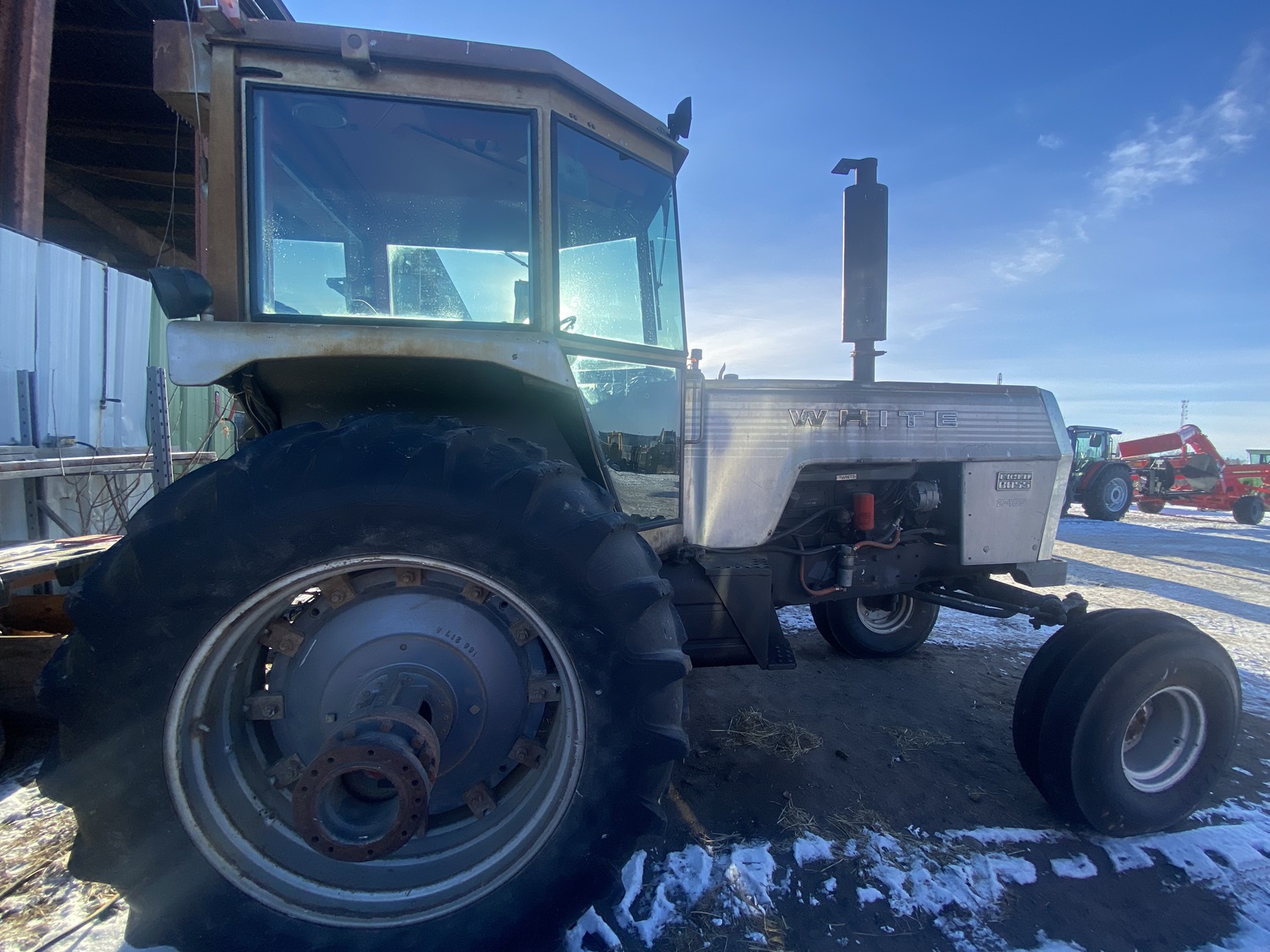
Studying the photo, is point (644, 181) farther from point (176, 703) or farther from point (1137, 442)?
point (1137, 442)

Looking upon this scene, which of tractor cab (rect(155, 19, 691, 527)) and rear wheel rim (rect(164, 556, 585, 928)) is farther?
tractor cab (rect(155, 19, 691, 527))

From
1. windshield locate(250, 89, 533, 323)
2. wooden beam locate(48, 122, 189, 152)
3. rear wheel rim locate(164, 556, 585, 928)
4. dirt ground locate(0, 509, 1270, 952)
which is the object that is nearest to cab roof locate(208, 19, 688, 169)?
windshield locate(250, 89, 533, 323)

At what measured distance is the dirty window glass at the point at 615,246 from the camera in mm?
1949

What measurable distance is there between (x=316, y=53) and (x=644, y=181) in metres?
1.08

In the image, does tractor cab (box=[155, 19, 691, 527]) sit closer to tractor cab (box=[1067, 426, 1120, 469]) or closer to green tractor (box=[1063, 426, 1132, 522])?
green tractor (box=[1063, 426, 1132, 522])

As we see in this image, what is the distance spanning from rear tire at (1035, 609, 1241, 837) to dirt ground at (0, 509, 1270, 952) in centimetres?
13

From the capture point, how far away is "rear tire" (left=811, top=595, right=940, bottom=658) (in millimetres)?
3697

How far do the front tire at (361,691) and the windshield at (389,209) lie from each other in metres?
0.53

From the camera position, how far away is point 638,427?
7.04ft

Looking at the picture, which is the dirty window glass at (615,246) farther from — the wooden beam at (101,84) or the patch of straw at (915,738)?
the wooden beam at (101,84)

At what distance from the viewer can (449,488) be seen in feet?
4.44

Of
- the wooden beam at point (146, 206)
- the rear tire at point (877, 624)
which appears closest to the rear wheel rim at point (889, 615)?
the rear tire at point (877, 624)

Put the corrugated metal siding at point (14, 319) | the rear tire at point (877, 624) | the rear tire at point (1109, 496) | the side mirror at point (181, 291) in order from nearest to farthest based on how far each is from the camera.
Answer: the side mirror at point (181, 291) < the rear tire at point (877, 624) < the corrugated metal siding at point (14, 319) < the rear tire at point (1109, 496)

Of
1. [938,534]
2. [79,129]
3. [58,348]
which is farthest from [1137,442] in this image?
[79,129]
